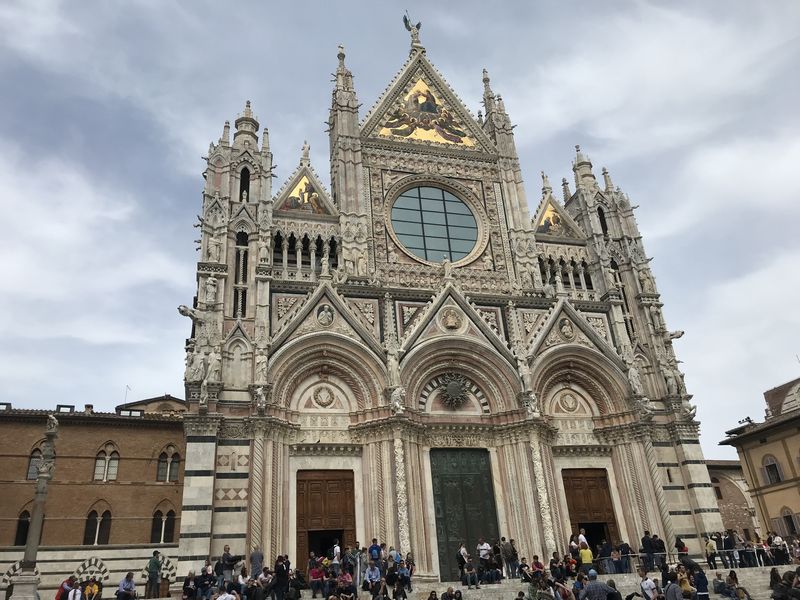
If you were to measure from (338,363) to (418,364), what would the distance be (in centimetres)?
278

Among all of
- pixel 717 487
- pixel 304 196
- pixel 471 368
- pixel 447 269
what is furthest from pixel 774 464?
pixel 304 196

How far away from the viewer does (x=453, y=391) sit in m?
22.7

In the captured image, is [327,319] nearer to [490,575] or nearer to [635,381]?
[490,575]

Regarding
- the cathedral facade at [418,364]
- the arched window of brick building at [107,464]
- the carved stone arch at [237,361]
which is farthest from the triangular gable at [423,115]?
the arched window of brick building at [107,464]

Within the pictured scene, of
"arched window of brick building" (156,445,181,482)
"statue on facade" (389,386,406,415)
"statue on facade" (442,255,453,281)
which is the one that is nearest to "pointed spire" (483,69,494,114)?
"statue on facade" (442,255,453,281)

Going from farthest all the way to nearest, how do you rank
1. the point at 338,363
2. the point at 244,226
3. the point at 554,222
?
the point at 554,222
the point at 244,226
the point at 338,363

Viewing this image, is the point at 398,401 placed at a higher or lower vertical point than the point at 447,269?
lower

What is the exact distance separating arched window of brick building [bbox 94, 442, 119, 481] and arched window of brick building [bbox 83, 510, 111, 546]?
4.74ft

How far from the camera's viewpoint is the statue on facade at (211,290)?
21.2 metres

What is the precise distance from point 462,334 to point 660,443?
816 cm

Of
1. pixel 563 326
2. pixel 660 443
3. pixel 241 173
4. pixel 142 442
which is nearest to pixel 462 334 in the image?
pixel 563 326

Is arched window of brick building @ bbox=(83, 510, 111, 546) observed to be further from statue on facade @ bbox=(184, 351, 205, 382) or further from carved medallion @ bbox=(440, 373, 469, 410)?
carved medallion @ bbox=(440, 373, 469, 410)

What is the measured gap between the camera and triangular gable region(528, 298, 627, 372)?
79.3ft

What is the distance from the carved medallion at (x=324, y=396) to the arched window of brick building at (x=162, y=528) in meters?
11.7
